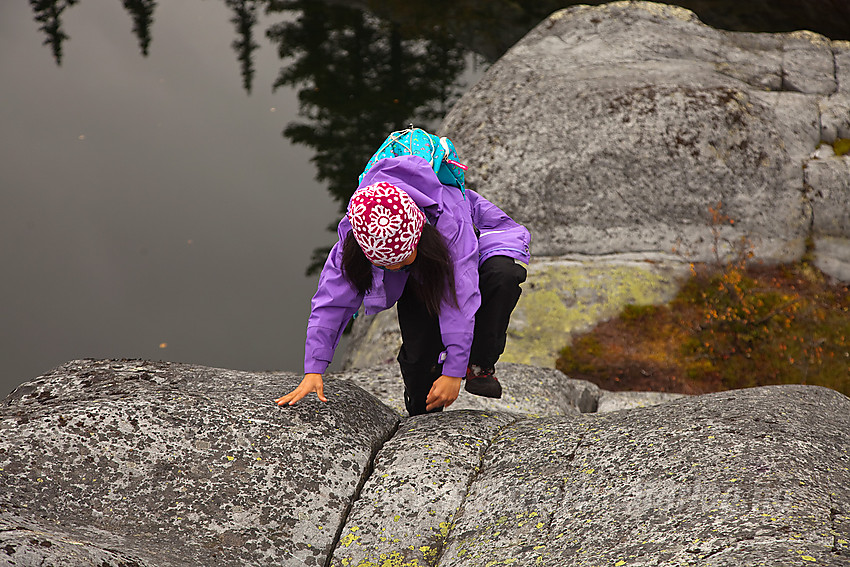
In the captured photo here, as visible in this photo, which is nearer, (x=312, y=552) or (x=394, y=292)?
(x=312, y=552)

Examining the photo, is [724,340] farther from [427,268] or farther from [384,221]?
[384,221]

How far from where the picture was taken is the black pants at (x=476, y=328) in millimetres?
4156

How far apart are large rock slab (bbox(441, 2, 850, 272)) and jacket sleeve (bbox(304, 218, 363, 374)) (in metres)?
6.07

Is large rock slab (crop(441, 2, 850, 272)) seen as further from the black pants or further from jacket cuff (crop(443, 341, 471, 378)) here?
jacket cuff (crop(443, 341, 471, 378))

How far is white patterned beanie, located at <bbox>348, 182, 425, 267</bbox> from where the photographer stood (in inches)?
139

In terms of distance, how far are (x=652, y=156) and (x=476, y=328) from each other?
21.0ft

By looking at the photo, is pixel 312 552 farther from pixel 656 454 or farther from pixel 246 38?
pixel 246 38

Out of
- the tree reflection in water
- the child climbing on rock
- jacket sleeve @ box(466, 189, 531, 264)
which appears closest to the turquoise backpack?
the child climbing on rock

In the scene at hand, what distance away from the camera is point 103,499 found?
11.0 ft

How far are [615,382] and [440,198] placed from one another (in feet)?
17.2

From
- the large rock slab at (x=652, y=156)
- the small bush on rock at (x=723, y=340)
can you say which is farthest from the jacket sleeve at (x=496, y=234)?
the large rock slab at (x=652, y=156)

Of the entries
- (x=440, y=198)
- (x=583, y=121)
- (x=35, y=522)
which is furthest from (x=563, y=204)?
(x=35, y=522)

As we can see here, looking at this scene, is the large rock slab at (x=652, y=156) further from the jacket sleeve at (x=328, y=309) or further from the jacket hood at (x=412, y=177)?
the jacket sleeve at (x=328, y=309)

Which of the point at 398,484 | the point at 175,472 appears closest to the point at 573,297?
the point at 398,484
